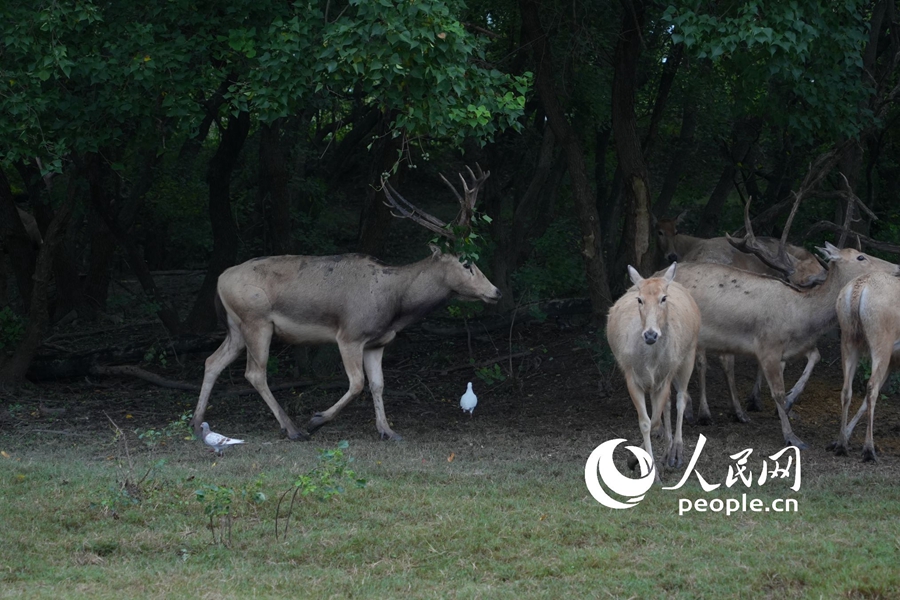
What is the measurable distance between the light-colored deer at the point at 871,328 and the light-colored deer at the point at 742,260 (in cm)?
102

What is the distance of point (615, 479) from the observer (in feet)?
27.6

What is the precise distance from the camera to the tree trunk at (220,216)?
598 inches

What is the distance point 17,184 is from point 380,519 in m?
→ 13.6

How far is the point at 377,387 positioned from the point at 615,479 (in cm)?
387

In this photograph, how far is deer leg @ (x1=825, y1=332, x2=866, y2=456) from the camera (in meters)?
10.2

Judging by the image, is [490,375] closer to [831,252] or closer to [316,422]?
[316,422]

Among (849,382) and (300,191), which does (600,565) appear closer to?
(849,382)

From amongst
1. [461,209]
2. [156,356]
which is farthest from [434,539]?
[156,356]

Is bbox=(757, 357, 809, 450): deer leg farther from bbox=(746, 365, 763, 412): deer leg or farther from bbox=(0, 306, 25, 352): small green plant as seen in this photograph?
bbox=(0, 306, 25, 352): small green plant

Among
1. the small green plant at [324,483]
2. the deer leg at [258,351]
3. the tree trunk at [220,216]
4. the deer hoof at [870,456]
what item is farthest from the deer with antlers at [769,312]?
the tree trunk at [220,216]

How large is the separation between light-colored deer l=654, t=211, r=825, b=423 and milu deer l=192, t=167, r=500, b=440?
316 centimetres

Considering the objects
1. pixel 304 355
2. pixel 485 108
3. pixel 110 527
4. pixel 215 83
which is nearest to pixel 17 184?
pixel 304 355

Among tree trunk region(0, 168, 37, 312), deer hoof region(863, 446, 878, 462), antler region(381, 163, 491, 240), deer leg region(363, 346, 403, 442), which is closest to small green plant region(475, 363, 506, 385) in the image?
deer leg region(363, 346, 403, 442)

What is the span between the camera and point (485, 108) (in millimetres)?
9914
